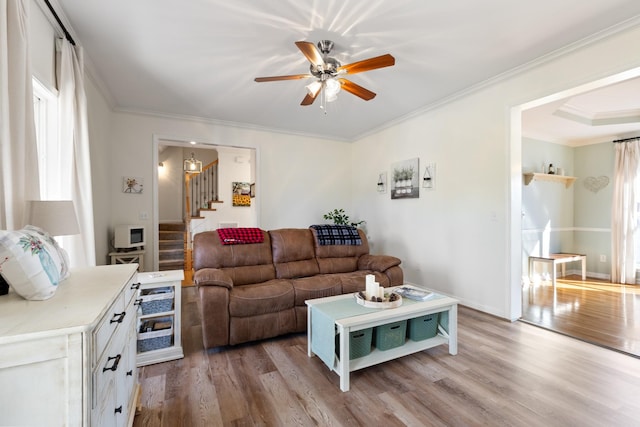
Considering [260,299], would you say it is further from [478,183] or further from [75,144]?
[478,183]

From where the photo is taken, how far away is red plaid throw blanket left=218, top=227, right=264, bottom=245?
324cm

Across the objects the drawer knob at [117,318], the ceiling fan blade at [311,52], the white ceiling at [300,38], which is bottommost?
the drawer knob at [117,318]

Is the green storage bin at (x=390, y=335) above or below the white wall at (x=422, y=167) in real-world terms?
below

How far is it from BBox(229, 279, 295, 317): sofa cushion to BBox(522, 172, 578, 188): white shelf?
4.35 meters

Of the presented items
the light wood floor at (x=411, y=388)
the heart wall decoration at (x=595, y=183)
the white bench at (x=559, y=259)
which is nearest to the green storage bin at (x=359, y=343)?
the light wood floor at (x=411, y=388)

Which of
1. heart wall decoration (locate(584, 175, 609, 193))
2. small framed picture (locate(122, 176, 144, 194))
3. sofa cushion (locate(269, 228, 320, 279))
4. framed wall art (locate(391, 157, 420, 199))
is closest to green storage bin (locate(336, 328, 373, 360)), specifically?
sofa cushion (locate(269, 228, 320, 279))

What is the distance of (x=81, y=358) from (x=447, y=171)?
3.93m

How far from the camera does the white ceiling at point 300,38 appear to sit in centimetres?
211

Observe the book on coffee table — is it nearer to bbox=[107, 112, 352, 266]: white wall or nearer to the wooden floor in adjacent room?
the wooden floor in adjacent room

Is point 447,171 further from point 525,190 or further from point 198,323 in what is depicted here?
point 198,323

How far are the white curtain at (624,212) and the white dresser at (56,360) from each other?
6.71m

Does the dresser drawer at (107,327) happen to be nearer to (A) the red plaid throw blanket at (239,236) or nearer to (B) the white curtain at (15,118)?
(B) the white curtain at (15,118)

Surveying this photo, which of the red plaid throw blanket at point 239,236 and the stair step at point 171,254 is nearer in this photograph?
the red plaid throw blanket at point 239,236

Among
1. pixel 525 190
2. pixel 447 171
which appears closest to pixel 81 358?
pixel 447 171
